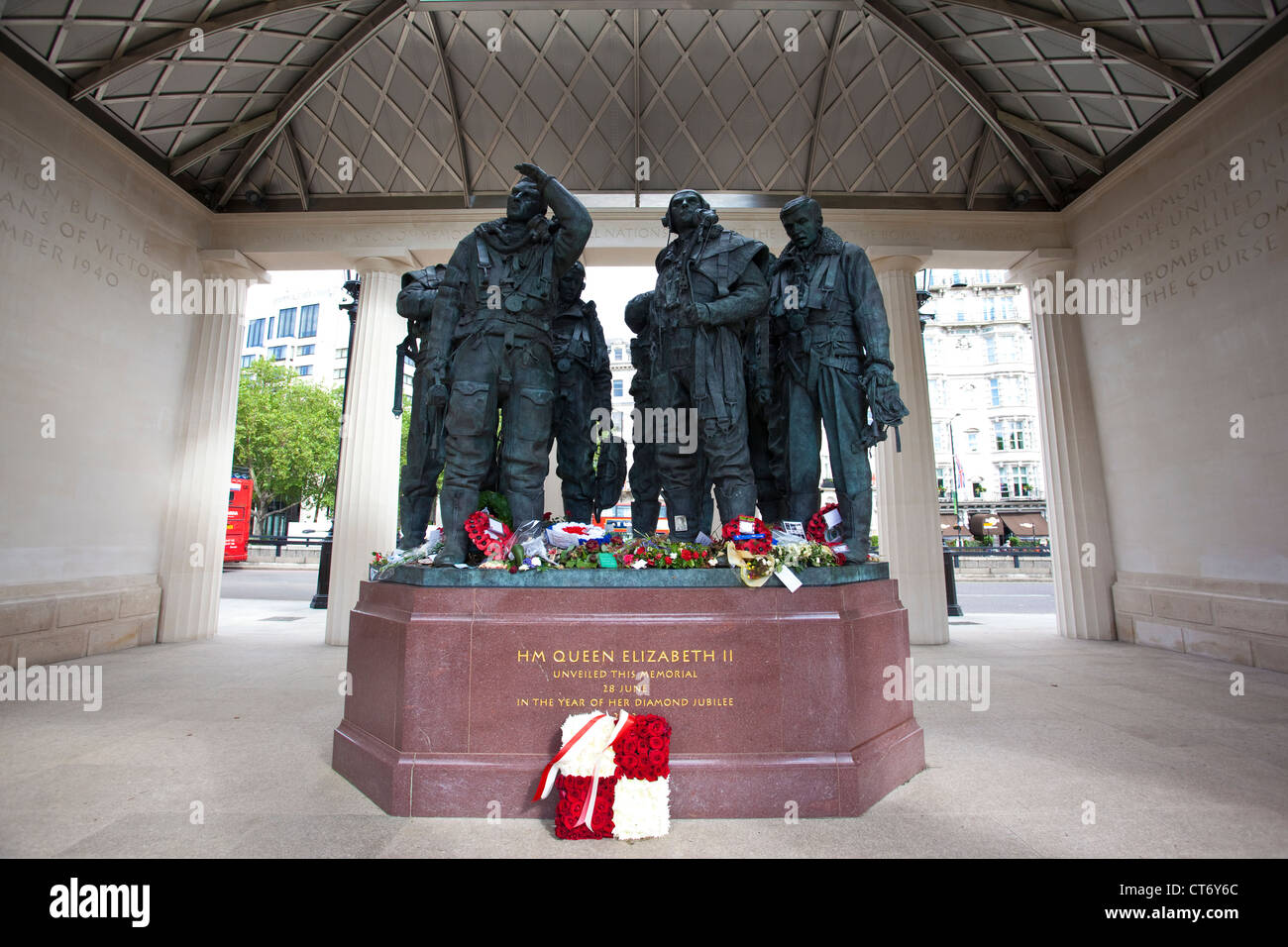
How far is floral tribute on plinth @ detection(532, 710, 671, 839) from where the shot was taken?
3.19m

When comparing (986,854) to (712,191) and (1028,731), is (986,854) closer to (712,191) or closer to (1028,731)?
(1028,731)

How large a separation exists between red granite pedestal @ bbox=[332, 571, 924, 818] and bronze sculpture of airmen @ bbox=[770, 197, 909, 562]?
5.29 feet

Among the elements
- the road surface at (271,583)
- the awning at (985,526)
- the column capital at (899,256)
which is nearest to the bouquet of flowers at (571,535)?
the column capital at (899,256)

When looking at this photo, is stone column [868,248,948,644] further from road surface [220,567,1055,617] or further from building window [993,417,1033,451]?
building window [993,417,1033,451]

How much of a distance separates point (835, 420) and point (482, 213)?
341 inches

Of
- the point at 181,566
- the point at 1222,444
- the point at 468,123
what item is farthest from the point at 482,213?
the point at 1222,444

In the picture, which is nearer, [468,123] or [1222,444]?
[1222,444]

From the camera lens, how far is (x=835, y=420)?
16.8ft

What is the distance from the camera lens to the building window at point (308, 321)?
54.8 metres

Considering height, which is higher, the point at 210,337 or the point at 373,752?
the point at 210,337

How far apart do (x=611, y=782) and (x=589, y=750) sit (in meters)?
0.20

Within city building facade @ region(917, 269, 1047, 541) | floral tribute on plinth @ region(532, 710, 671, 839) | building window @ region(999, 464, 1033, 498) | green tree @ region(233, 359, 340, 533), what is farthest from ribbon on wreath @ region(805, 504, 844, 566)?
building window @ region(999, 464, 1033, 498)

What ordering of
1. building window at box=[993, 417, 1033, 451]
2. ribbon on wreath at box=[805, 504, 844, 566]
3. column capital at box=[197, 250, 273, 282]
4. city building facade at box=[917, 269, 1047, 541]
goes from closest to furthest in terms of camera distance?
ribbon on wreath at box=[805, 504, 844, 566] < column capital at box=[197, 250, 273, 282] < building window at box=[993, 417, 1033, 451] < city building facade at box=[917, 269, 1047, 541]

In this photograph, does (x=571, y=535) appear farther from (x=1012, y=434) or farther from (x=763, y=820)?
(x=1012, y=434)
